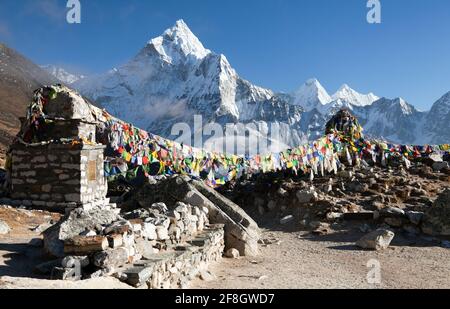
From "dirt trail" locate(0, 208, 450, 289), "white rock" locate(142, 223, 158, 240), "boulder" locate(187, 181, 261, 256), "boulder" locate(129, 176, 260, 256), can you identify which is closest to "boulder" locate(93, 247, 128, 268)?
"dirt trail" locate(0, 208, 450, 289)

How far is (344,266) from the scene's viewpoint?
9.62 m

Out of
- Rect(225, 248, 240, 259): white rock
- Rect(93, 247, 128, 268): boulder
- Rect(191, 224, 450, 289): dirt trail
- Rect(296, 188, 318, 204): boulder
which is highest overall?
Rect(296, 188, 318, 204): boulder

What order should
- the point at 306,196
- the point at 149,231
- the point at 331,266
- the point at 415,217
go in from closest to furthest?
the point at 149,231 < the point at 331,266 < the point at 415,217 < the point at 306,196

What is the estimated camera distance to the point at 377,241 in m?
11.1

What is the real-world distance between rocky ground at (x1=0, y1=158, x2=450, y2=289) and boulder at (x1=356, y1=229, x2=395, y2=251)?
0.08 feet

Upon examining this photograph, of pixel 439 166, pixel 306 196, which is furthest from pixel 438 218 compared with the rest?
pixel 439 166

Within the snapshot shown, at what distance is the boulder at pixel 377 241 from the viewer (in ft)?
36.4

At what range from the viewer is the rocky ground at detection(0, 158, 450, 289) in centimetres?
795

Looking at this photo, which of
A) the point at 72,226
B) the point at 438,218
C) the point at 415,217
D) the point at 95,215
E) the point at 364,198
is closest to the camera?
the point at 72,226

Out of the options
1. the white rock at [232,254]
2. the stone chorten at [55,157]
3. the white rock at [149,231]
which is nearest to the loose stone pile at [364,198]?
the white rock at [232,254]

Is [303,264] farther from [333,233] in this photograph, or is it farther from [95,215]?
[95,215]

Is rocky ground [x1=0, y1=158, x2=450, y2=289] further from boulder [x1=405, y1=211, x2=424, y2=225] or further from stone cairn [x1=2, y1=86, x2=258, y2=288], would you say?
stone cairn [x1=2, y1=86, x2=258, y2=288]

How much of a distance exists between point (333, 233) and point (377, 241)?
2156 millimetres

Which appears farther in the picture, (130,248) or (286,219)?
(286,219)
